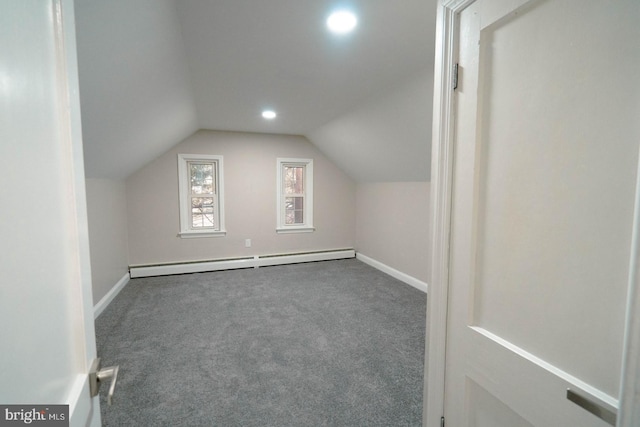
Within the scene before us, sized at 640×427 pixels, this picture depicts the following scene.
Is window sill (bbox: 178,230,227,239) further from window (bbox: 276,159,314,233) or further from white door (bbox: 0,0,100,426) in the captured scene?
white door (bbox: 0,0,100,426)

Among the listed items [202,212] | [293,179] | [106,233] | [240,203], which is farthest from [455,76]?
[202,212]

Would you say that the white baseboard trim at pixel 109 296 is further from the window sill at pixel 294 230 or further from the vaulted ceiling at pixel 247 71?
the window sill at pixel 294 230

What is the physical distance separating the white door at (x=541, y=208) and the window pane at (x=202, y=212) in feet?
13.9

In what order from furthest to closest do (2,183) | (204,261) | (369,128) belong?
(204,261), (369,128), (2,183)

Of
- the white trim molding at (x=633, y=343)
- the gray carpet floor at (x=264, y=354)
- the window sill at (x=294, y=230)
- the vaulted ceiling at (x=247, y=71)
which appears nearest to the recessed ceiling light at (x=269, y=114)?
the vaulted ceiling at (x=247, y=71)

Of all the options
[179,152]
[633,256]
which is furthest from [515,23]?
[179,152]

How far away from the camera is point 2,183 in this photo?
14.9 inches

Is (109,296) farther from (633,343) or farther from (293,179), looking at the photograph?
(633,343)

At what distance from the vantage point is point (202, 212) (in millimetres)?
4543

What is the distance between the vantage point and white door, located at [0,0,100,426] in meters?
0.39

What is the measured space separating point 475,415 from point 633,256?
69 centimetres

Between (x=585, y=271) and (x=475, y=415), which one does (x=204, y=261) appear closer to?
(x=475, y=415)

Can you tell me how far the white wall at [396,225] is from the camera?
367 centimetres

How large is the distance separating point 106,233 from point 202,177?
5.28 feet
